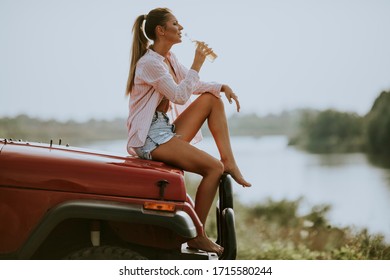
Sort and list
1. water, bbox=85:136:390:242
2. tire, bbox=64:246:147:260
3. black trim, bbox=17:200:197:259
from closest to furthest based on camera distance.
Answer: black trim, bbox=17:200:197:259
tire, bbox=64:246:147:260
water, bbox=85:136:390:242

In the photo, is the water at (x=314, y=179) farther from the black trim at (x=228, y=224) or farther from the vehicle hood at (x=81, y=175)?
the vehicle hood at (x=81, y=175)

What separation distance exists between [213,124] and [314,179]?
4876 millimetres

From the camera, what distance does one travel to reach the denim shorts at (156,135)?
330 centimetres

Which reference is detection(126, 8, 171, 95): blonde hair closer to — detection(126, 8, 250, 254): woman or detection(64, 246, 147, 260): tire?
detection(126, 8, 250, 254): woman

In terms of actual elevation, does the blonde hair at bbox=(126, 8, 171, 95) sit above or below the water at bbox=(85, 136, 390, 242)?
above

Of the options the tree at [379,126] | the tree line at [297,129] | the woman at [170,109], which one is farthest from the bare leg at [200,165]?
the tree at [379,126]

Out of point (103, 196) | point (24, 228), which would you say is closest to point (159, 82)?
point (103, 196)

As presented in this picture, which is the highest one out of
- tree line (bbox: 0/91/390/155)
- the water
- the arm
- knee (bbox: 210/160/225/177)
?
the arm

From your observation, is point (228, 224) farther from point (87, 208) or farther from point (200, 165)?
point (87, 208)

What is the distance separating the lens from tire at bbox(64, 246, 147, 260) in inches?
108

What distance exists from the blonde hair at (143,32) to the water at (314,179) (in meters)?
3.38

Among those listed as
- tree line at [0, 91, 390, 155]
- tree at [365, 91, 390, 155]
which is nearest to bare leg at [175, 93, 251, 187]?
tree line at [0, 91, 390, 155]

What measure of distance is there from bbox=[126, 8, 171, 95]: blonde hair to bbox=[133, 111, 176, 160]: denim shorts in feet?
0.90

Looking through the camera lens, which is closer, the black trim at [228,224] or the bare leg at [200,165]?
the black trim at [228,224]
